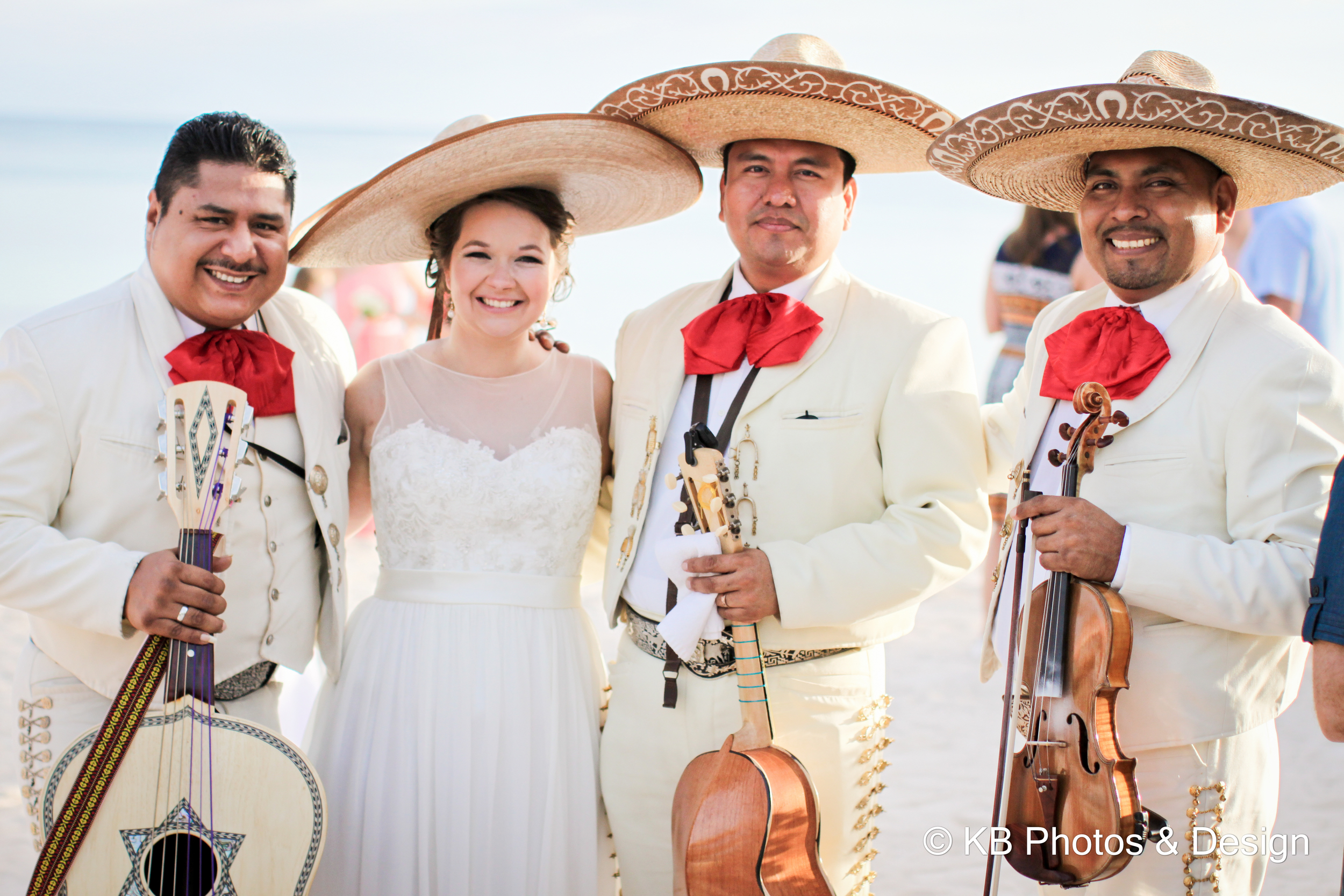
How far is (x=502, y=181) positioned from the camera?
3324 millimetres

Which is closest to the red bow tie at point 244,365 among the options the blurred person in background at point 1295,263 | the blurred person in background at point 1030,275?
the blurred person in background at point 1030,275

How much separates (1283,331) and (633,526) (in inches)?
63.5

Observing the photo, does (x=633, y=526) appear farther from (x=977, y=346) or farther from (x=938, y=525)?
(x=977, y=346)

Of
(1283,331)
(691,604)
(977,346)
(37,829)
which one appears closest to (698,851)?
(691,604)

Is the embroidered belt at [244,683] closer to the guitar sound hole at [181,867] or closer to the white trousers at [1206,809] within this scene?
the guitar sound hole at [181,867]

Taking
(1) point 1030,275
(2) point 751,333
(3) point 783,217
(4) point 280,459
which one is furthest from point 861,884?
(1) point 1030,275

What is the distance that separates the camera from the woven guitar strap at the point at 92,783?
2.34m

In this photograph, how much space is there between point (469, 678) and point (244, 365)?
100 cm

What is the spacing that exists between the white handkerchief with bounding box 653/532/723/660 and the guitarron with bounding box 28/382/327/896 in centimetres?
86

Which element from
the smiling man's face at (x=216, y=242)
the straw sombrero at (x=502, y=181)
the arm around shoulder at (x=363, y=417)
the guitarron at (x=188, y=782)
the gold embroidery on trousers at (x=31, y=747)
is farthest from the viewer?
the arm around shoulder at (x=363, y=417)

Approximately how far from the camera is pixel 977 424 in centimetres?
295

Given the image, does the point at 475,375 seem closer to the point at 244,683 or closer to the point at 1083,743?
the point at 244,683

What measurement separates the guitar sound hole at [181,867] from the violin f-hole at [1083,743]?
1.84 meters

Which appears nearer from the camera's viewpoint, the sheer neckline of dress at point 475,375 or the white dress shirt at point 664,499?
the white dress shirt at point 664,499
